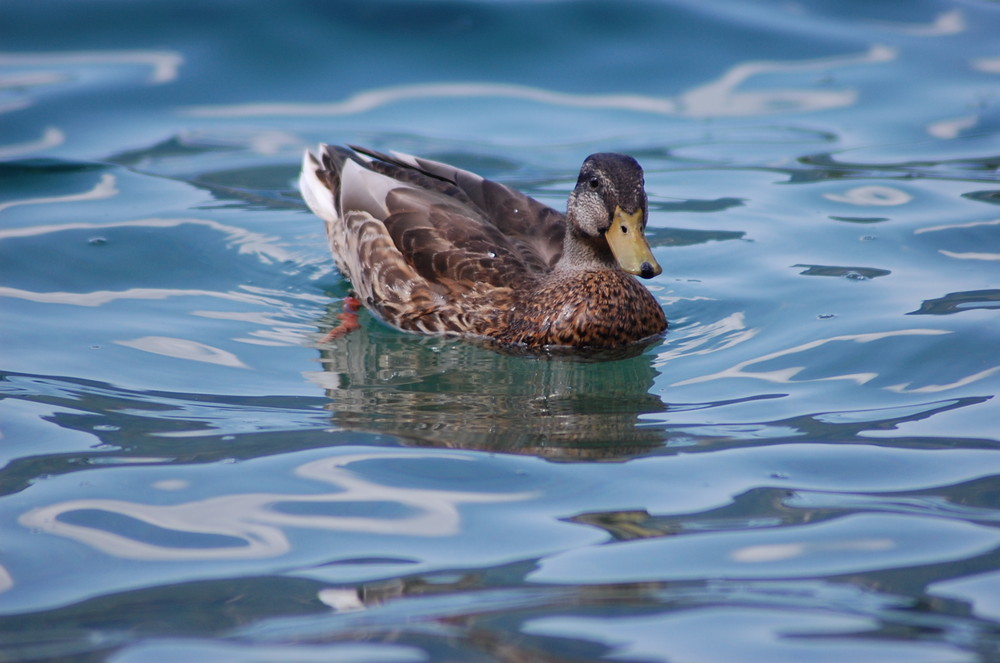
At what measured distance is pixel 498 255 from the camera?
275 inches

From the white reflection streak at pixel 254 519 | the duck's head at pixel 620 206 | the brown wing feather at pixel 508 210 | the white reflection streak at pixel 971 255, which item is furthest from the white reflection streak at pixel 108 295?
the white reflection streak at pixel 971 255

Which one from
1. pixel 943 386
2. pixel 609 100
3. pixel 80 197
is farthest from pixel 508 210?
pixel 609 100

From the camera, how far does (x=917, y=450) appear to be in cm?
504

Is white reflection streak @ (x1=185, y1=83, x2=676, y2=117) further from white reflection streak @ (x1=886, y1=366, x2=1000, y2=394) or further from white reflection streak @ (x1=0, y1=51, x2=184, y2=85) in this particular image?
white reflection streak @ (x1=886, y1=366, x2=1000, y2=394)

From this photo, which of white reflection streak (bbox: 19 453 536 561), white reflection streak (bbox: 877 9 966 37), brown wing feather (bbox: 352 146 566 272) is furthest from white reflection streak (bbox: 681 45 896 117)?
white reflection streak (bbox: 19 453 536 561)

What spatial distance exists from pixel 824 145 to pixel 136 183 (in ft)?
18.9

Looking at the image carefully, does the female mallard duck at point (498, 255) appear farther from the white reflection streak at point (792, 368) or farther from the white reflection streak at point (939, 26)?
the white reflection streak at point (939, 26)

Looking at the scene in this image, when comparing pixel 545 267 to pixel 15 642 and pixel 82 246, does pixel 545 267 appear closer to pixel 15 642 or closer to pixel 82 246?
pixel 82 246

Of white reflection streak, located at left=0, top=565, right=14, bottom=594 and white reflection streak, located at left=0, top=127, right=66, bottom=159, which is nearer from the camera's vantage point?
white reflection streak, located at left=0, top=565, right=14, bottom=594

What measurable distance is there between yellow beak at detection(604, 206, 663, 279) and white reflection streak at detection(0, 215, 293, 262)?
2.78 m

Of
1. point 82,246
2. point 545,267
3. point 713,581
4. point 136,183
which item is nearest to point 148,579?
point 713,581

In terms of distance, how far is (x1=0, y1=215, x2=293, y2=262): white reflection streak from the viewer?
8203 mm

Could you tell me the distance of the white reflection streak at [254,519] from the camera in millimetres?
4312

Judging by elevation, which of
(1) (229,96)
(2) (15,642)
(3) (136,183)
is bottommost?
(2) (15,642)
